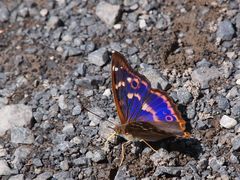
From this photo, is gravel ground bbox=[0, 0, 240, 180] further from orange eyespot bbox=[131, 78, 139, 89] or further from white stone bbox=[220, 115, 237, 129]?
orange eyespot bbox=[131, 78, 139, 89]

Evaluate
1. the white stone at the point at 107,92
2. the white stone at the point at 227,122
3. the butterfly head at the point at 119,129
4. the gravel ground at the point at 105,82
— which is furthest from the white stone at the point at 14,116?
the white stone at the point at 227,122

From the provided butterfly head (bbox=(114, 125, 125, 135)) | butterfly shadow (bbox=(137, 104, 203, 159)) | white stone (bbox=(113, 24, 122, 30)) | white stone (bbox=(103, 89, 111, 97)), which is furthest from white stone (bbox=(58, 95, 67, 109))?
white stone (bbox=(113, 24, 122, 30))

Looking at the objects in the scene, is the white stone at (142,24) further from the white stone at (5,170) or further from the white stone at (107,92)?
the white stone at (5,170)

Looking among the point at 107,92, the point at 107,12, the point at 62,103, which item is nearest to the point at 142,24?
the point at 107,12

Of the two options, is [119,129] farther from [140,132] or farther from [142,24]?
[142,24]

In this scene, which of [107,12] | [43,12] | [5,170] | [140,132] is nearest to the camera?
[140,132]

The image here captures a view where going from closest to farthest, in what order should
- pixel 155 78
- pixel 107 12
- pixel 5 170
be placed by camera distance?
pixel 5 170
pixel 155 78
pixel 107 12

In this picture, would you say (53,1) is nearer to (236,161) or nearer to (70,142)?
(70,142)
